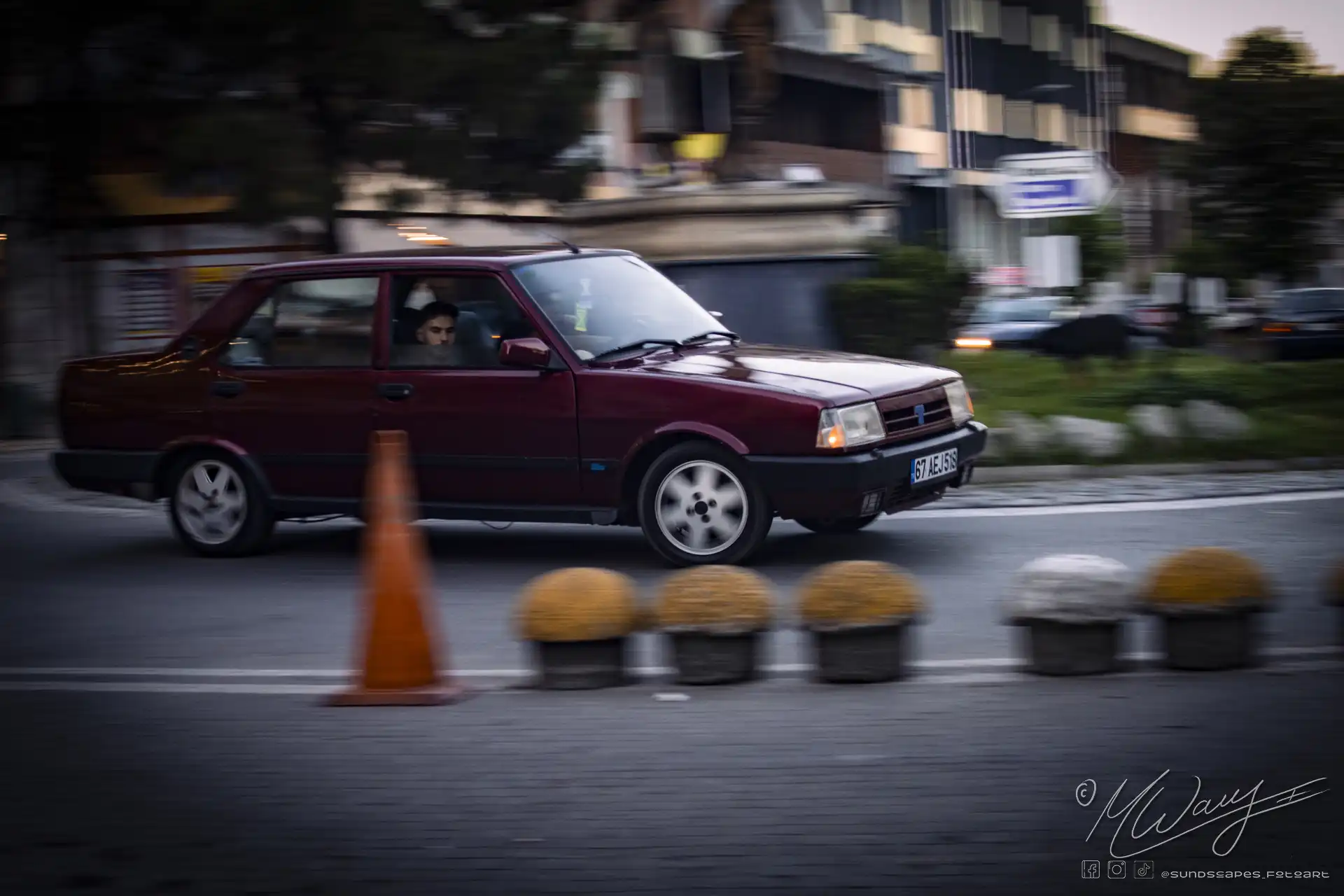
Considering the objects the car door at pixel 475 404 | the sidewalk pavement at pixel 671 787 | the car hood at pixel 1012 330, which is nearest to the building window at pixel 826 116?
the car hood at pixel 1012 330

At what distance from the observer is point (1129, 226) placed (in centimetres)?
6969

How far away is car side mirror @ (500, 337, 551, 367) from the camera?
8953mm

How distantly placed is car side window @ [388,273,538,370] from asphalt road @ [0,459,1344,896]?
157cm

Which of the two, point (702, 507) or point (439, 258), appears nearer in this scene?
point (702, 507)

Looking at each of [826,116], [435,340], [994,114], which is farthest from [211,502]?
[994,114]

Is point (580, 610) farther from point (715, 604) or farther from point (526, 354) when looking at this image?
point (526, 354)

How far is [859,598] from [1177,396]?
26.5ft

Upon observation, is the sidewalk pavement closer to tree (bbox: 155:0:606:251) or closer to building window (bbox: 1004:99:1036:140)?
tree (bbox: 155:0:606:251)

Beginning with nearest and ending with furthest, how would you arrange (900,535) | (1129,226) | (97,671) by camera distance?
(97,671) < (900,535) < (1129,226)

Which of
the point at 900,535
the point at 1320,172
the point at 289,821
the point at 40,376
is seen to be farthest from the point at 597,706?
the point at 40,376

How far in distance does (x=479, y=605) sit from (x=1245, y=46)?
16364mm

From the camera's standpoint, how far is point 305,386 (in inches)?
380

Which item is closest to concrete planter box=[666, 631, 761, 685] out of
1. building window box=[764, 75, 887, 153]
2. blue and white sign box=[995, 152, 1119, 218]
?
blue and white sign box=[995, 152, 1119, 218]

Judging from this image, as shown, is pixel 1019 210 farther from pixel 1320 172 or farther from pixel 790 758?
pixel 790 758
